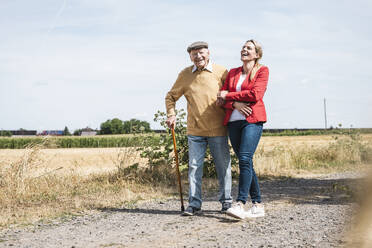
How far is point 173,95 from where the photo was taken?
6137 millimetres

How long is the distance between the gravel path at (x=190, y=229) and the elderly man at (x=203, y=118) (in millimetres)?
507

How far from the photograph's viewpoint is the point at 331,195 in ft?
25.5

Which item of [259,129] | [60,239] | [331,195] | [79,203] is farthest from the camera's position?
[331,195]

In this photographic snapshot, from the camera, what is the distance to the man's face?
18.7 feet

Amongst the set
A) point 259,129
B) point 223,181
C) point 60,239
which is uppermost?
point 259,129

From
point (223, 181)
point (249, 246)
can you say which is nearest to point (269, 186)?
point (223, 181)

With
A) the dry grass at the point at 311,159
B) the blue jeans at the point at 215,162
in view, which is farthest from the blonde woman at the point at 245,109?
the dry grass at the point at 311,159

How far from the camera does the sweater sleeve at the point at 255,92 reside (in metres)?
5.17

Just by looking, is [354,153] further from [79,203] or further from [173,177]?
[79,203]

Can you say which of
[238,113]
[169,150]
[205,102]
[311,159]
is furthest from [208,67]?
[311,159]

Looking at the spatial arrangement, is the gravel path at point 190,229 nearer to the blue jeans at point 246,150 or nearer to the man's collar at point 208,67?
the blue jeans at point 246,150

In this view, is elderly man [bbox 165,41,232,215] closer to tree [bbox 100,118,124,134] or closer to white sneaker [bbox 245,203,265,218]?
white sneaker [bbox 245,203,265,218]

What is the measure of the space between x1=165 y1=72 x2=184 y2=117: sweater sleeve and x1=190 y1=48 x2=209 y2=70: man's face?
0.39 meters

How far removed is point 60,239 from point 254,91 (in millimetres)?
2952
